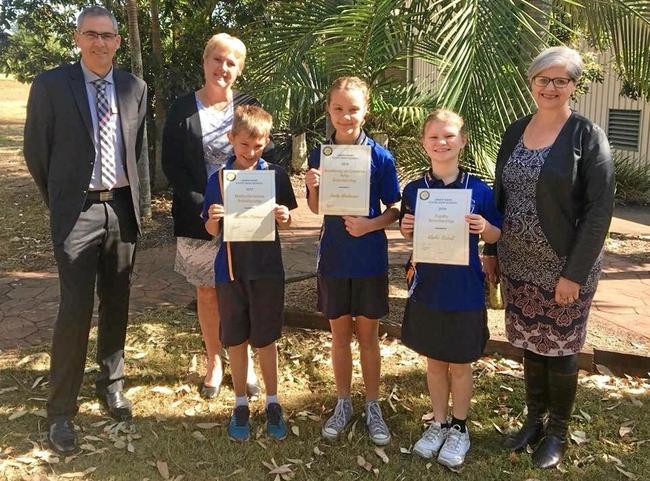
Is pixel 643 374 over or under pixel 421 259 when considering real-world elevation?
under

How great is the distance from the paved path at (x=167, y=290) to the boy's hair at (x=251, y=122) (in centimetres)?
272

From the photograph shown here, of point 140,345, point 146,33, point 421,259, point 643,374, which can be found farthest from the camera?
point 146,33

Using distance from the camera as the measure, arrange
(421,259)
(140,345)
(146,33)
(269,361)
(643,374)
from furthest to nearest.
Answer: (146,33), (140,345), (643,374), (269,361), (421,259)

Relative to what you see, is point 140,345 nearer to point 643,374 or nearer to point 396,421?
point 396,421

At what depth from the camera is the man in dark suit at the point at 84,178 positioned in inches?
123

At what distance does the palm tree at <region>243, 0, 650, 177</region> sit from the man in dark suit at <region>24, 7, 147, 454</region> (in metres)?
1.28

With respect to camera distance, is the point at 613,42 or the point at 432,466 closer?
the point at 432,466

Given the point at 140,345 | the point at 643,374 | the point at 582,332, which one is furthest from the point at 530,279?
the point at 140,345

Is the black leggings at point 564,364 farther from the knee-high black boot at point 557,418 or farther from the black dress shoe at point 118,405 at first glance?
the black dress shoe at point 118,405

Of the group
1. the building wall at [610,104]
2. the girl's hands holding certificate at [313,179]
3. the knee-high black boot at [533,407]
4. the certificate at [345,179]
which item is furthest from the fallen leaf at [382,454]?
the building wall at [610,104]

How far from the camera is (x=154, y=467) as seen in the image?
3.13 metres

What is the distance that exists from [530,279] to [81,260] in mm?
2267

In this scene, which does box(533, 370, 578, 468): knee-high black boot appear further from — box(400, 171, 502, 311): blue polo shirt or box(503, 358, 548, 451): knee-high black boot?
box(400, 171, 502, 311): blue polo shirt

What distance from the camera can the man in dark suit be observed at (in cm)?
312
